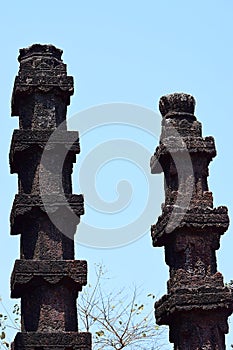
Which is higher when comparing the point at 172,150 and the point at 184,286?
the point at 172,150

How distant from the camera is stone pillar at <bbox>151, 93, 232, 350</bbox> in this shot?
51.7ft

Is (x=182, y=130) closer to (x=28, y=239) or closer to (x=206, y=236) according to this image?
(x=206, y=236)

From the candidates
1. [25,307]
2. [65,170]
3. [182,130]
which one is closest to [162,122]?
[182,130]

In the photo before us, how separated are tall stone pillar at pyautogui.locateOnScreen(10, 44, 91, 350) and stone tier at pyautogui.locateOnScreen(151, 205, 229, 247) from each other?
1545 millimetres

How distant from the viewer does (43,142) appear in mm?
16344

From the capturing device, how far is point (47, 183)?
16.2m

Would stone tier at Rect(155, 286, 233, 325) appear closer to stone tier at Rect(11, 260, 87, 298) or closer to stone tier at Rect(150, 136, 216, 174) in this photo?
stone tier at Rect(11, 260, 87, 298)

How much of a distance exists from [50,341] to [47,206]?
226 cm

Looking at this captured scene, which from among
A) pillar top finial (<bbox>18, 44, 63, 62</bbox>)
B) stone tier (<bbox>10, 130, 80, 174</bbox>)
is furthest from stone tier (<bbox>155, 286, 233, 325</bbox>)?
pillar top finial (<bbox>18, 44, 63, 62</bbox>)

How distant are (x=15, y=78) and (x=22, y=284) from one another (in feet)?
12.4

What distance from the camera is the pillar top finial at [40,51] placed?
676 inches

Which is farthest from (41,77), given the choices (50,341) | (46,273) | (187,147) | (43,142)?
(50,341)

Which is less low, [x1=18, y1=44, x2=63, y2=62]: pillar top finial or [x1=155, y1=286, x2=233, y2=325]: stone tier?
[x1=18, y1=44, x2=63, y2=62]: pillar top finial

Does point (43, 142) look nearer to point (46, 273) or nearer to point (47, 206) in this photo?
point (47, 206)
